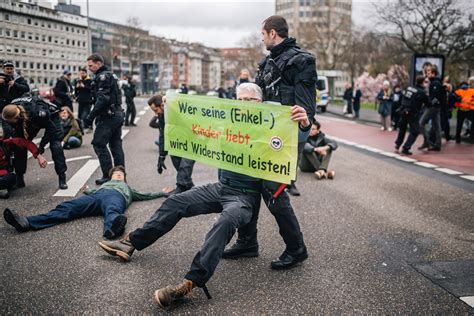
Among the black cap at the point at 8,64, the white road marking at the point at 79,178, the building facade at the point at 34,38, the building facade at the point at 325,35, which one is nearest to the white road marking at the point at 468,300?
the white road marking at the point at 79,178

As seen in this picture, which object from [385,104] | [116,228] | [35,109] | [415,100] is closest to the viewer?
[116,228]

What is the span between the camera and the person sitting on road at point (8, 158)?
6.66 m

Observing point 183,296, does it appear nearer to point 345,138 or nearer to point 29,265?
point 29,265

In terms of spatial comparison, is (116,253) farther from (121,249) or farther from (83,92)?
(83,92)

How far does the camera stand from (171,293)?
340 cm

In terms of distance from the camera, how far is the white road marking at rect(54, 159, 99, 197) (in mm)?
7220

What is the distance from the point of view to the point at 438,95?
12438 millimetres

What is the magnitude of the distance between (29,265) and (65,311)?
3.51 feet

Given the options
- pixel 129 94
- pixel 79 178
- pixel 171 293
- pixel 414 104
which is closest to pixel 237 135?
pixel 171 293

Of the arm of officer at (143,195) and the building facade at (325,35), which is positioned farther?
the building facade at (325,35)

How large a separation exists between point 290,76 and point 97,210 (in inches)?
122

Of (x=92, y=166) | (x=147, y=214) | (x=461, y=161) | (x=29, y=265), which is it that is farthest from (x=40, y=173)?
(x=461, y=161)

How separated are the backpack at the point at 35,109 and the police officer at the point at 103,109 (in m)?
0.71

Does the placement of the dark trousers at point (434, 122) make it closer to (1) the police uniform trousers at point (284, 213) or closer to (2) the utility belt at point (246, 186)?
(1) the police uniform trousers at point (284, 213)
